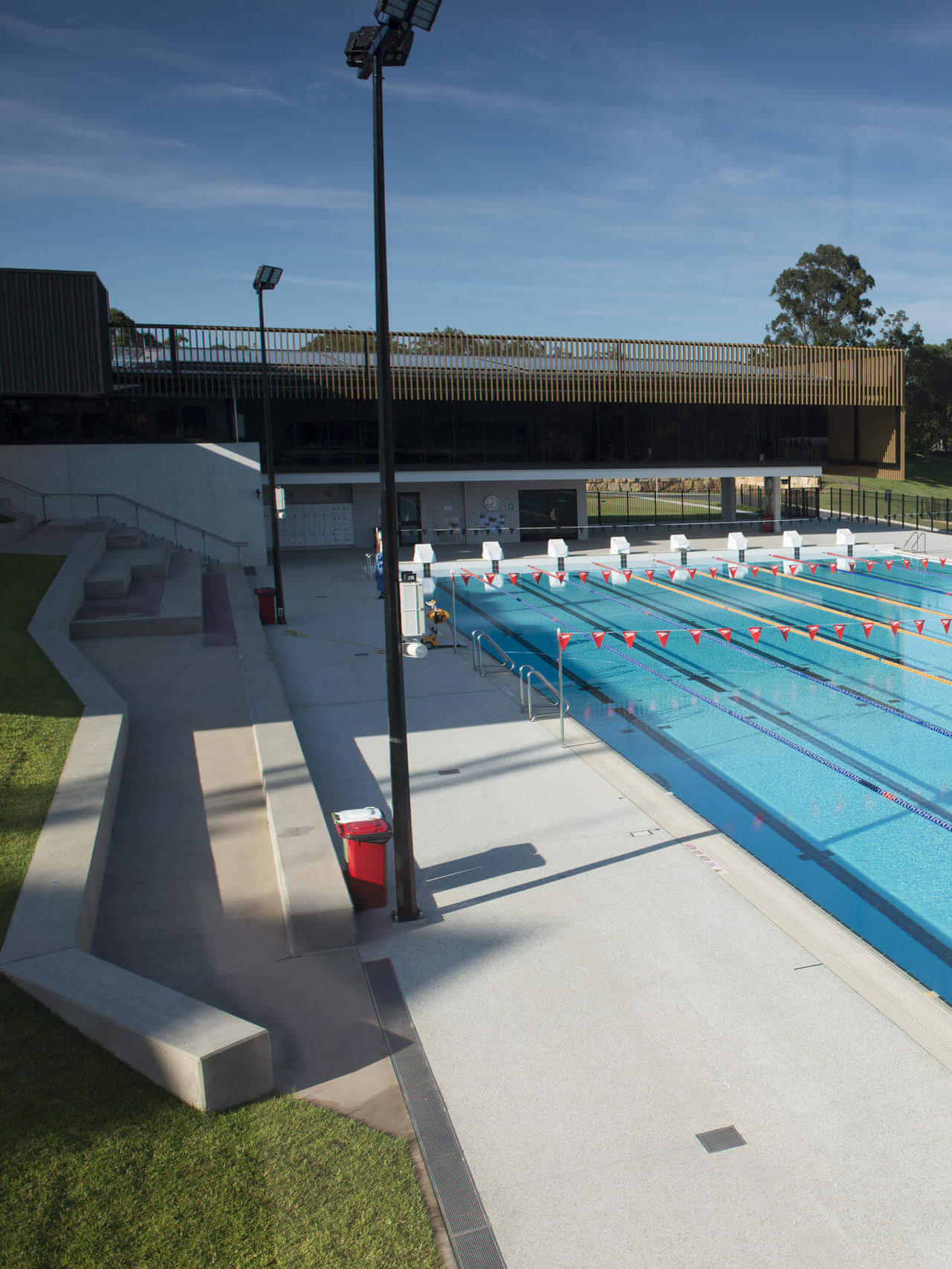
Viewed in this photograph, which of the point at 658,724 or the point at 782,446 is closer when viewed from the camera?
the point at 658,724

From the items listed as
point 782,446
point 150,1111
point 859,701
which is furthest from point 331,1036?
point 782,446

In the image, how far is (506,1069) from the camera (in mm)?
5734

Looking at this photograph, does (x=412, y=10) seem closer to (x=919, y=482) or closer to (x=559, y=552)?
(x=559, y=552)

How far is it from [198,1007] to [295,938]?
1.43m

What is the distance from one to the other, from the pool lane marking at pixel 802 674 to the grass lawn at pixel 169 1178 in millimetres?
10338

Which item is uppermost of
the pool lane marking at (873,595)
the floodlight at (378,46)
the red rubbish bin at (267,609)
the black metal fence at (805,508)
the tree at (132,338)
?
the tree at (132,338)

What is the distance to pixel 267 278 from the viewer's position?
1894cm

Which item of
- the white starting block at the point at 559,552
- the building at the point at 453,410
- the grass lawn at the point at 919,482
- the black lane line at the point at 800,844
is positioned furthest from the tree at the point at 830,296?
the black lane line at the point at 800,844

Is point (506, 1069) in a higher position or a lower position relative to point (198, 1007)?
lower

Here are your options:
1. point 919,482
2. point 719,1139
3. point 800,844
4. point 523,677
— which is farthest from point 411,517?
point 919,482

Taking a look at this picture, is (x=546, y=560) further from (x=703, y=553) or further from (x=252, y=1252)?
(x=252, y=1252)

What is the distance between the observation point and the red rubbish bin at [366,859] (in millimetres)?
7828

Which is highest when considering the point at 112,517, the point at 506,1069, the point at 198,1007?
the point at 112,517

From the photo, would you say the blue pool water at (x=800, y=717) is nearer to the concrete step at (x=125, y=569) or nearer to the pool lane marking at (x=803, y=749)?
the pool lane marking at (x=803, y=749)
